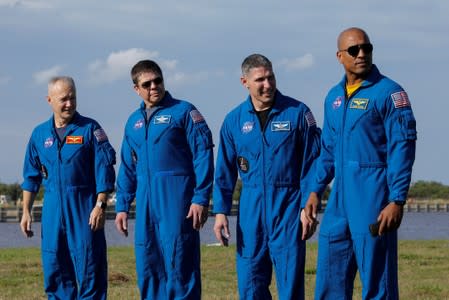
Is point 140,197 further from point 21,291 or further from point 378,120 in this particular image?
point 21,291

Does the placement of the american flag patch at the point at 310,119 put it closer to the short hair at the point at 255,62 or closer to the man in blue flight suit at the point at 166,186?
the short hair at the point at 255,62

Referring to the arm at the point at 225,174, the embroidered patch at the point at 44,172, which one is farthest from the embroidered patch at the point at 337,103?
the embroidered patch at the point at 44,172

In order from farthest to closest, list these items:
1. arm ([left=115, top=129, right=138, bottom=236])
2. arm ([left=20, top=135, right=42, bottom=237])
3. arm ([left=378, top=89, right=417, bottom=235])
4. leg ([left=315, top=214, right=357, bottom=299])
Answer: arm ([left=20, top=135, right=42, bottom=237])
arm ([left=115, top=129, right=138, bottom=236])
leg ([left=315, top=214, right=357, bottom=299])
arm ([left=378, top=89, right=417, bottom=235])

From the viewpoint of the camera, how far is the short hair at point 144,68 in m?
9.05

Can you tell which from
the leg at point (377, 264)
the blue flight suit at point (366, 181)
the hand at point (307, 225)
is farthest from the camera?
the hand at point (307, 225)

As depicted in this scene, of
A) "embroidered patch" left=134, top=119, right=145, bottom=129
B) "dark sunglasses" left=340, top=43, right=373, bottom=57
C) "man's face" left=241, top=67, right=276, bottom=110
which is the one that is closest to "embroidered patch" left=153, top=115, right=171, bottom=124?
"embroidered patch" left=134, top=119, right=145, bottom=129

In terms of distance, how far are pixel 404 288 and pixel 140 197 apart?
6.43 meters

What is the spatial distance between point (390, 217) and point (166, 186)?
2539 millimetres

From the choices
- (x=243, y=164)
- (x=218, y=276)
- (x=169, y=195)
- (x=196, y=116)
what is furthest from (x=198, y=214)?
(x=218, y=276)

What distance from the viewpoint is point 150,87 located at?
913cm

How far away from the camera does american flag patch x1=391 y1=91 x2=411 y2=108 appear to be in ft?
23.7

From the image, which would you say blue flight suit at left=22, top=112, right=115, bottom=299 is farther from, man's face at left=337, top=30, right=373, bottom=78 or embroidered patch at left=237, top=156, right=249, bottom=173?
man's face at left=337, top=30, right=373, bottom=78

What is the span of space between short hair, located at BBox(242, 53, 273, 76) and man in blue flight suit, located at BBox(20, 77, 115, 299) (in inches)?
79.4

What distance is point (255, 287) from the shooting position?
27.4 feet
